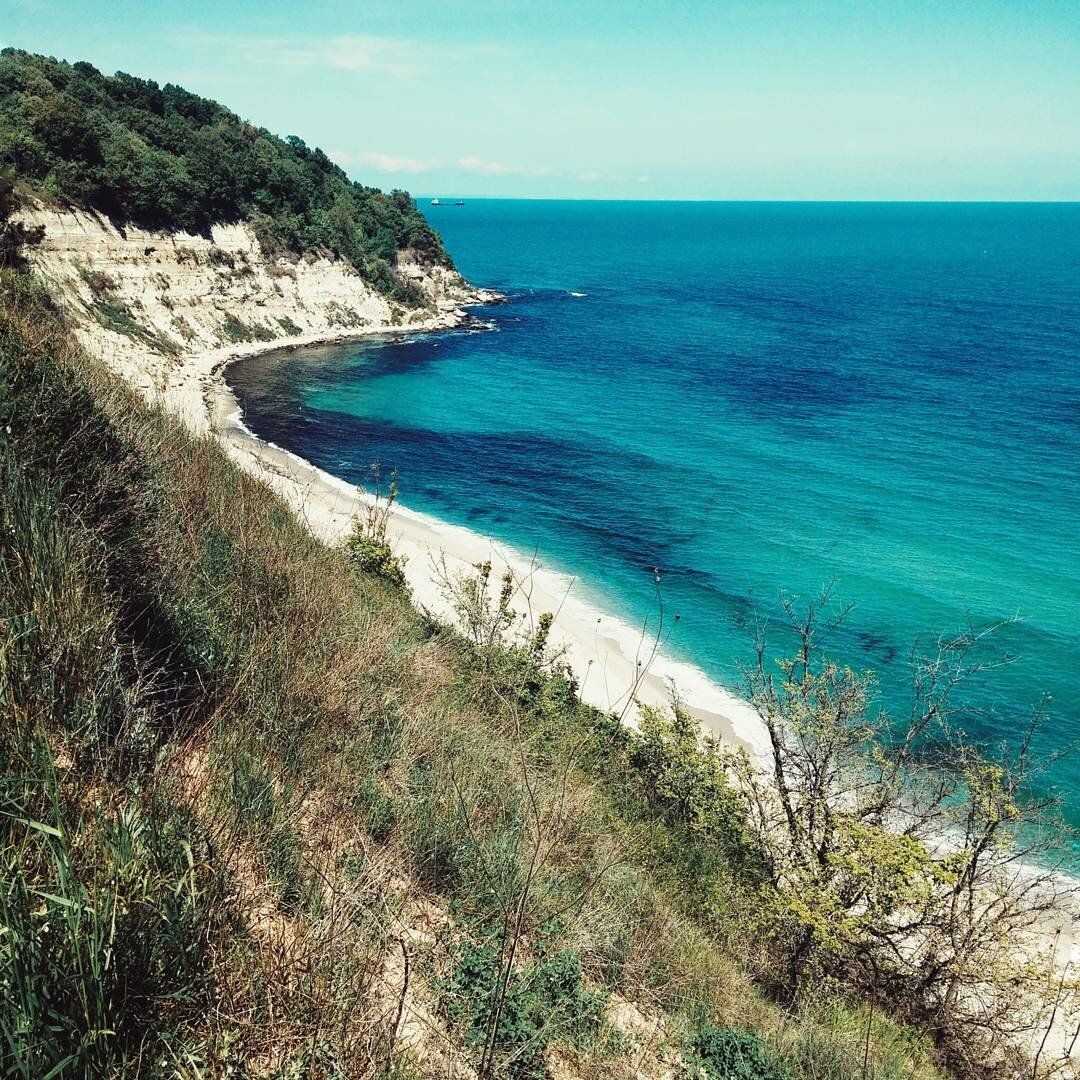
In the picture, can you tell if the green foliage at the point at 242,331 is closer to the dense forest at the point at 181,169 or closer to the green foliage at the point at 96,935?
the dense forest at the point at 181,169

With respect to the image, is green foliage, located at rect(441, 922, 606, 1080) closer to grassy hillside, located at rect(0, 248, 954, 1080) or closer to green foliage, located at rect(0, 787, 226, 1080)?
grassy hillside, located at rect(0, 248, 954, 1080)

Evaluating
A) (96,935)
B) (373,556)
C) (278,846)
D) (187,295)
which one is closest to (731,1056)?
(278,846)

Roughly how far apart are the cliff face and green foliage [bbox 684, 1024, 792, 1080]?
4168cm

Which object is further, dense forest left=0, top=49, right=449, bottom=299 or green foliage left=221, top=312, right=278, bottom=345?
green foliage left=221, top=312, right=278, bottom=345

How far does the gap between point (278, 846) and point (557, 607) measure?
24.6 metres

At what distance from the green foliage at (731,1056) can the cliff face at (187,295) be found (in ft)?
137

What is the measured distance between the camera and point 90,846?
3.22 meters

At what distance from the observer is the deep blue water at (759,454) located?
29.6 m

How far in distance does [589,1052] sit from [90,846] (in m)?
4.32

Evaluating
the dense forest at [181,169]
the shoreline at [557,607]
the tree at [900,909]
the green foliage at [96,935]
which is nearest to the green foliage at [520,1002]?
the green foliage at [96,935]

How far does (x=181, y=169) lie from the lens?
5841 cm

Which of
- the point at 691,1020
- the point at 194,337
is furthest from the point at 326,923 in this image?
the point at 194,337

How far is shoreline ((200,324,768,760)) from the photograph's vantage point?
23.1 metres

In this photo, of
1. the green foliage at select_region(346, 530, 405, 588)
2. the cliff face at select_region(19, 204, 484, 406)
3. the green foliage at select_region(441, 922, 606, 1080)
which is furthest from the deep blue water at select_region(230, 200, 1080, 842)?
the green foliage at select_region(441, 922, 606, 1080)
